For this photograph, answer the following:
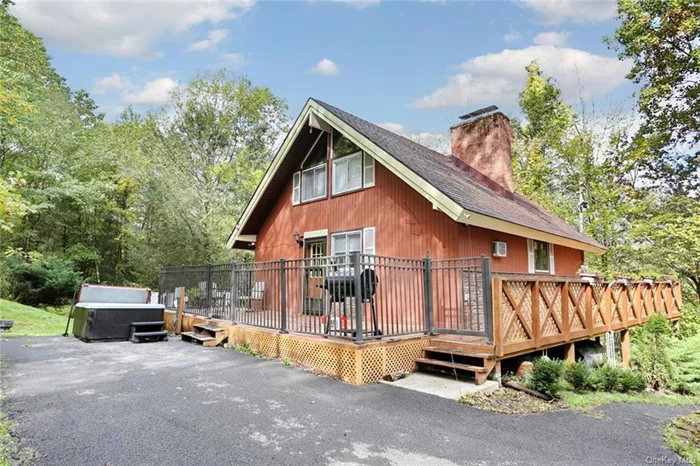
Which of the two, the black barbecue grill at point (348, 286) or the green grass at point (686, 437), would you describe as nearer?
the green grass at point (686, 437)

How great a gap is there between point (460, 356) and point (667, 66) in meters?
15.3

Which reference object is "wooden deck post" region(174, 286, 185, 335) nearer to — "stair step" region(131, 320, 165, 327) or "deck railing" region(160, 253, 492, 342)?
"deck railing" region(160, 253, 492, 342)

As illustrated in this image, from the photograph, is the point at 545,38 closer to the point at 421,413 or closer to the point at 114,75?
the point at 421,413

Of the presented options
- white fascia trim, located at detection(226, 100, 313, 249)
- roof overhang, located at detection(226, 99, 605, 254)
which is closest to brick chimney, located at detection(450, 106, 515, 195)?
roof overhang, located at detection(226, 99, 605, 254)

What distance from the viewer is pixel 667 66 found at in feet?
46.4

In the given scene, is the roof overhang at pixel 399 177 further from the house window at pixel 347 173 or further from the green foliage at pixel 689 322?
the green foliage at pixel 689 322

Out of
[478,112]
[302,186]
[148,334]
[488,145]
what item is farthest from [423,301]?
[478,112]

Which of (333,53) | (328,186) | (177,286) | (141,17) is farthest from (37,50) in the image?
(328,186)

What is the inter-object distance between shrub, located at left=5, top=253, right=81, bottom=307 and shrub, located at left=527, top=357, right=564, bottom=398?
17.4 m

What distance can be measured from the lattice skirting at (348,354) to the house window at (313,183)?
487 cm

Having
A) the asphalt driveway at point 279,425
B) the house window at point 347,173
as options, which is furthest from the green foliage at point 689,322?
the house window at point 347,173

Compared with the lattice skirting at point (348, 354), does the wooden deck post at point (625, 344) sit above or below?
below

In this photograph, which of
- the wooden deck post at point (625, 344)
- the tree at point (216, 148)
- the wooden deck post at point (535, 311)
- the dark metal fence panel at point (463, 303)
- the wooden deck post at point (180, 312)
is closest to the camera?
the dark metal fence panel at point (463, 303)

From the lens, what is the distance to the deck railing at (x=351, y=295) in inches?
226
